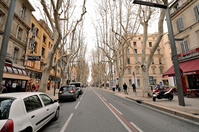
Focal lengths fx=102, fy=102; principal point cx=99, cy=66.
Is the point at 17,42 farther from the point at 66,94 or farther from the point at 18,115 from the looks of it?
the point at 18,115

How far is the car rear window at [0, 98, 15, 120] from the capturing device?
88.9 inches

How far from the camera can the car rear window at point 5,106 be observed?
2.26 metres

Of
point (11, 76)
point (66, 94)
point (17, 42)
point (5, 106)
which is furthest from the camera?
point (17, 42)

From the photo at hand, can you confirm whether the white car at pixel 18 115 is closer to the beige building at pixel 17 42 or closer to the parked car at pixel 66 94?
the parked car at pixel 66 94

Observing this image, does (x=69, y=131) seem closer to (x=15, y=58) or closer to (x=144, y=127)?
(x=144, y=127)

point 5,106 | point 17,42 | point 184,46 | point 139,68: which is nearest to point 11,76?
point 17,42

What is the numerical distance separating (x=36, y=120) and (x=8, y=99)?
100 cm

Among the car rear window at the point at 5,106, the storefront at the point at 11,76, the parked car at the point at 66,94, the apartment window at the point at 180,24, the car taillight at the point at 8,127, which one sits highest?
the apartment window at the point at 180,24

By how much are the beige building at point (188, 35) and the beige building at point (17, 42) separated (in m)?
19.3

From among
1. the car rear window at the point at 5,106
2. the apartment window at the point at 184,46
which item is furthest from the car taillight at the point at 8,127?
the apartment window at the point at 184,46

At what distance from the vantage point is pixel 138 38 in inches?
1606

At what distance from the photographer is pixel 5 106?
7.98 ft

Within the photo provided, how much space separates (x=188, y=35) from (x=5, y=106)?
18292mm

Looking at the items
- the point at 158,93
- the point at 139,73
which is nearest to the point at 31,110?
the point at 158,93
